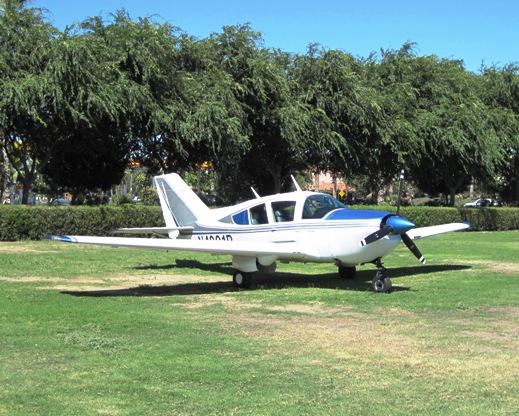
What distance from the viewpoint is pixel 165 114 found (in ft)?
90.0

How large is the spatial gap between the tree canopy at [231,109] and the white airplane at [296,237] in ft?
40.7

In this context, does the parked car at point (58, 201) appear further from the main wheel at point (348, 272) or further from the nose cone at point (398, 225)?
the nose cone at point (398, 225)

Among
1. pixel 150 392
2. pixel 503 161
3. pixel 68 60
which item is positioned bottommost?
pixel 150 392

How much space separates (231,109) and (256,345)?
2242 cm

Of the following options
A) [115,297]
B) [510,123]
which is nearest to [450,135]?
[510,123]

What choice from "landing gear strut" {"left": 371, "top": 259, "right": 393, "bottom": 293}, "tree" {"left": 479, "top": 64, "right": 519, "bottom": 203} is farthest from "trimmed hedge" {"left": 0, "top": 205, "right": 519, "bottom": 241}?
"tree" {"left": 479, "top": 64, "right": 519, "bottom": 203}

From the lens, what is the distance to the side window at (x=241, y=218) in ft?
47.6

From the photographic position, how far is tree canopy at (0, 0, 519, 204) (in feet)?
83.0

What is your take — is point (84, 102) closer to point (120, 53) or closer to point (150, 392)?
point (120, 53)

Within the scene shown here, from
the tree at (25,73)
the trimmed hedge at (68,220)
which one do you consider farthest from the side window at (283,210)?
the tree at (25,73)

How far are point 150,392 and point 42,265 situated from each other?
37.5 ft

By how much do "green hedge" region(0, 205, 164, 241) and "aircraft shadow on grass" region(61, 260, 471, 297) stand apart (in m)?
7.97

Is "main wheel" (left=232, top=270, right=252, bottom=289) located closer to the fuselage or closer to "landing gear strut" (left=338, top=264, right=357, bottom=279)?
the fuselage

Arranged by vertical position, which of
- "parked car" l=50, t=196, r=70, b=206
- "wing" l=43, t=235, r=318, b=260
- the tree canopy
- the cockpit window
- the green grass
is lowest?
the green grass
